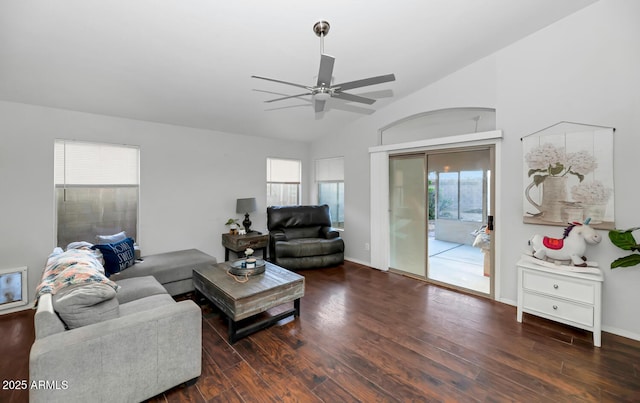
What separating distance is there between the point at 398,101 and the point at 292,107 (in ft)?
5.85

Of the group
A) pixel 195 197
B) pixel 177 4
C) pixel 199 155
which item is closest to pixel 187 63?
pixel 177 4

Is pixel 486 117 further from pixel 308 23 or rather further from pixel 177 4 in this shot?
pixel 177 4

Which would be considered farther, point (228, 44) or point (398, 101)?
point (398, 101)

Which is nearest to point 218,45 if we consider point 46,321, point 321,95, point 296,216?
point 321,95

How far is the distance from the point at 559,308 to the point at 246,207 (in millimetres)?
4456

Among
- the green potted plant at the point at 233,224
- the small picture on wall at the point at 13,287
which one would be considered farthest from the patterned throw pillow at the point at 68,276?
the green potted plant at the point at 233,224

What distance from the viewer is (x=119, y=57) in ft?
8.66

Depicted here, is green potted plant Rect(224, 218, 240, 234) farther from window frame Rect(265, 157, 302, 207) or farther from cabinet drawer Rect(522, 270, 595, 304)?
cabinet drawer Rect(522, 270, 595, 304)

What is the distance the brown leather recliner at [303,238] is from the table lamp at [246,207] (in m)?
0.47

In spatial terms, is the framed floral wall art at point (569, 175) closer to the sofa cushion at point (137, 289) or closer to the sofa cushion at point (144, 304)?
the sofa cushion at point (144, 304)

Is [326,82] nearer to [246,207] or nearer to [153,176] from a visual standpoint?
[246,207]

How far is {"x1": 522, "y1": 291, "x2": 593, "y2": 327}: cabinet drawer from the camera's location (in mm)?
2516

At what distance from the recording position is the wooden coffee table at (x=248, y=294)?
2508 millimetres

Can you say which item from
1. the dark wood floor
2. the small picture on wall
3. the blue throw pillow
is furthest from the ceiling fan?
the small picture on wall
